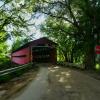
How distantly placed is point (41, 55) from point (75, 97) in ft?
133

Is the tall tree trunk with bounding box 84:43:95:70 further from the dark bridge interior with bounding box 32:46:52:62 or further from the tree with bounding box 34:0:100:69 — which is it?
the dark bridge interior with bounding box 32:46:52:62

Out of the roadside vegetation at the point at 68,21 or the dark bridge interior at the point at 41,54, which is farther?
the dark bridge interior at the point at 41,54

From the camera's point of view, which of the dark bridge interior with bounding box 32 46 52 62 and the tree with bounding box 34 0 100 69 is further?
the dark bridge interior with bounding box 32 46 52 62

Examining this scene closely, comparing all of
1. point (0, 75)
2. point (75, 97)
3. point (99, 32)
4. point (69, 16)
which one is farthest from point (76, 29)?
point (75, 97)

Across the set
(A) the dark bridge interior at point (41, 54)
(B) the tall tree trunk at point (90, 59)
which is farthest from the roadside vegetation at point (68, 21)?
(A) the dark bridge interior at point (41, 54)

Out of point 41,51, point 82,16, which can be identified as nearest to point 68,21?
point 82,16

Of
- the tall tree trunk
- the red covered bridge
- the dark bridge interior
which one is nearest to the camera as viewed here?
the tall tree trunk

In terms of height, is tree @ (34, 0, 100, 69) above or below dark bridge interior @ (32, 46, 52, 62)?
above

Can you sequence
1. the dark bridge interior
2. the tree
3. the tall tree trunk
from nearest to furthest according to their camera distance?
the tree
the tall tree trunk
the dark bridge interior

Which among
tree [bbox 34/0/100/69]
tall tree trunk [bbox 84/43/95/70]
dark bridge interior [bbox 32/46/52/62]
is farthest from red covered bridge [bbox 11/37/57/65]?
tall tree trunk [bbox 84/43/95/70]

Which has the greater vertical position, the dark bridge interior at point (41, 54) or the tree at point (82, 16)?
the tree at point (82, 16)

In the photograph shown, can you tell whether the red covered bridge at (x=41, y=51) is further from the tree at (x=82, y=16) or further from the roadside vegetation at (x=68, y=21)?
the tree at (x=82, y=16)

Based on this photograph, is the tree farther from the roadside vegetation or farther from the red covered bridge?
the red covered bridge

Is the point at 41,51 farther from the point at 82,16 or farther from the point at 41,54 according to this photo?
the point at 82,16
